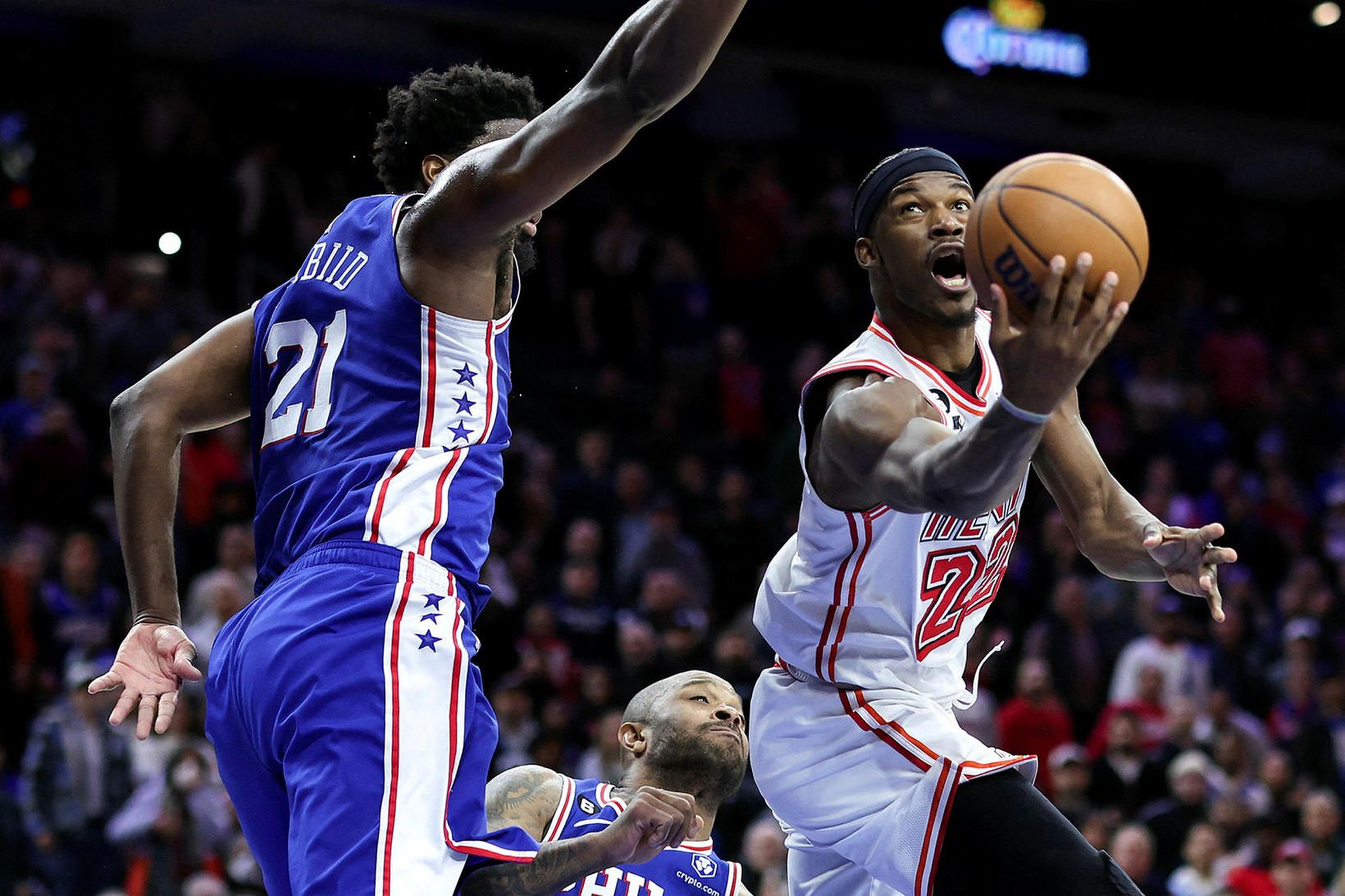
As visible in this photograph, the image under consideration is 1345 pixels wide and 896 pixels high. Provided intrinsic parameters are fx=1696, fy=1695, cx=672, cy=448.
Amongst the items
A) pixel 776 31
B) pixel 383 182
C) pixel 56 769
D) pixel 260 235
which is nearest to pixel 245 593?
pixel 56 769

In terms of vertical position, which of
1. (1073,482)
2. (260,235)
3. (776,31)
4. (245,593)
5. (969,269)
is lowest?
(245,593)

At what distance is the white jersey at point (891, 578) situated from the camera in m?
3.81

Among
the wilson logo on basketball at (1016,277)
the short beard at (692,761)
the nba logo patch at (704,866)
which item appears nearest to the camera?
the wilson logo on basketball at (1016,277)

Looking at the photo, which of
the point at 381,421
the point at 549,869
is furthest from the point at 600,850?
the point at 381,421

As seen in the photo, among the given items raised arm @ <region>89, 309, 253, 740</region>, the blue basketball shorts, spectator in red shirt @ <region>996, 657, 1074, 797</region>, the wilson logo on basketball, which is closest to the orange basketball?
the wilson logo on basketball

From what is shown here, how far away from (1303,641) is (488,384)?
933 centimetres

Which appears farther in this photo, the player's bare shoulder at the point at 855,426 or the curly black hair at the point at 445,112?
→ the curly black hair at the point at 445,112

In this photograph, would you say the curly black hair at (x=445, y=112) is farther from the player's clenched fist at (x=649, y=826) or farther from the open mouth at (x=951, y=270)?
the player's clenched fist at (x=649, y=826)

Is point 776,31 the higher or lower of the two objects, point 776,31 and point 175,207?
the higher

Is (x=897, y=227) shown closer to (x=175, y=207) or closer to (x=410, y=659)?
(x=410, y=659)

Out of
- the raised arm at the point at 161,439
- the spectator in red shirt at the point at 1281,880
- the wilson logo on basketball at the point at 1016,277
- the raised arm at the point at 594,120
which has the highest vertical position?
the raised arm at the point at 594,120

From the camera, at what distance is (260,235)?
1312 cm

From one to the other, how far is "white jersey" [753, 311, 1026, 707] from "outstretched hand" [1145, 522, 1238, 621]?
335 mm

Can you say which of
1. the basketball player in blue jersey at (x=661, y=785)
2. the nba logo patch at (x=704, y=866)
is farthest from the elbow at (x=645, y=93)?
the nba logo patch at (x=704, y=866)
